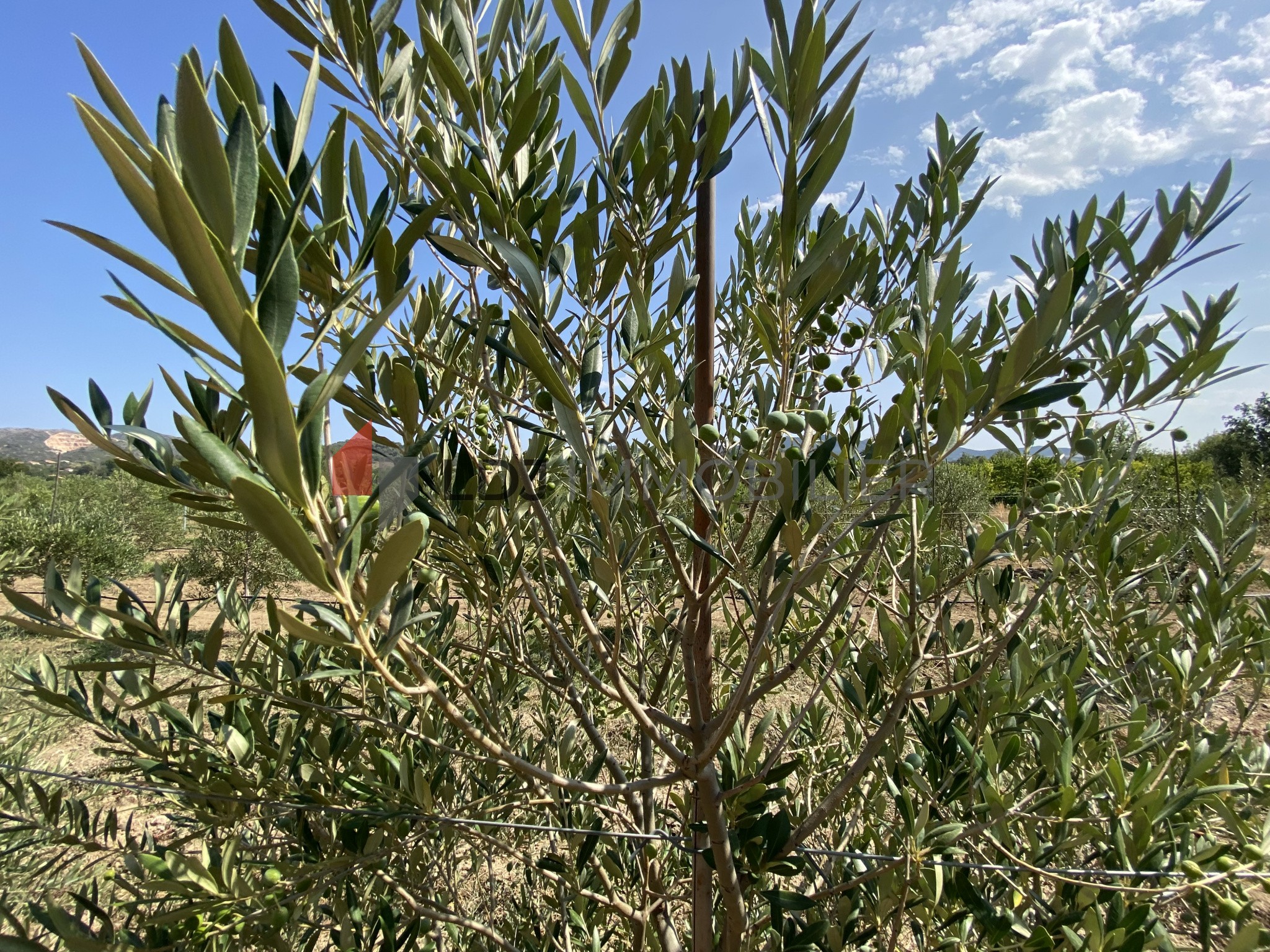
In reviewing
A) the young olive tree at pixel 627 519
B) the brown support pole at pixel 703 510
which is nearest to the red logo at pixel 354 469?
the young olive tree at pixel 627 519

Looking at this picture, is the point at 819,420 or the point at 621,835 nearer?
the point at 819,420

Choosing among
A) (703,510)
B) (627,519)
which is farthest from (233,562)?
(703,510)

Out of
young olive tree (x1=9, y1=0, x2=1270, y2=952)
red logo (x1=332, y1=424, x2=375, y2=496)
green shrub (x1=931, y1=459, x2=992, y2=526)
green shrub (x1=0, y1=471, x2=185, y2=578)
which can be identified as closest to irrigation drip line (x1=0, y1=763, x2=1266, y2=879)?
young olive tree (x1=9, y1=0, x2=1270, y2=952)

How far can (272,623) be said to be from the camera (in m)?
1.00

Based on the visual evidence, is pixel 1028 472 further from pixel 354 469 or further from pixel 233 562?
pixel 233 562

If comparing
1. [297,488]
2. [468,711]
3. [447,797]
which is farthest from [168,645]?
[468,711]

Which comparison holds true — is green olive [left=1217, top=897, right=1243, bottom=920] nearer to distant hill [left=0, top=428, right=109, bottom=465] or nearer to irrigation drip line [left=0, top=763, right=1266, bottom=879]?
irrigation drip line [left=0, top=763, right=1266, bottom=879]

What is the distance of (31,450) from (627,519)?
6421 cm

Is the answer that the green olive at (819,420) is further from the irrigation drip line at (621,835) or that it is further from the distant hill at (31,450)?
the distant hill at (31,450)

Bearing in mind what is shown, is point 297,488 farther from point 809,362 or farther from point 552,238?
point 809,362

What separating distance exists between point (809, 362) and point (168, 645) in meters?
1.32

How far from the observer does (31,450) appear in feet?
152

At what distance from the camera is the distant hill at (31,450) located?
3375 cm

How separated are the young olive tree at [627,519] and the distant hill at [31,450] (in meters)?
37.8
